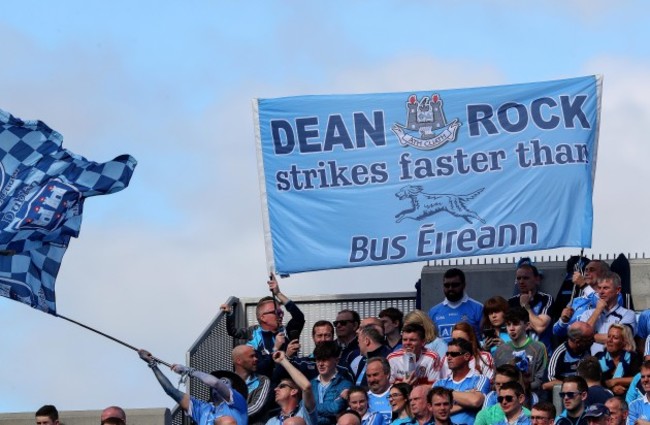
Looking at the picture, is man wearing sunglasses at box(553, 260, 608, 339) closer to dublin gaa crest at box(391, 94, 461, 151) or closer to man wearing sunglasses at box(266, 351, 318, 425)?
dublin gaa crest at box(391, 94, 461, 151)

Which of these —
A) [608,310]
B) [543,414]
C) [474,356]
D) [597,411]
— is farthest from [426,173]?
[597,411]

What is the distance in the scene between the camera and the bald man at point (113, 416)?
20844 mm

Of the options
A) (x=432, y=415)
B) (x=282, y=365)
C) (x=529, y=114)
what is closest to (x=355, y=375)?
(x=282, y=365)

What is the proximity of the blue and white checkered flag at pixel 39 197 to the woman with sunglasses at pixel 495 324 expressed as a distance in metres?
3.79

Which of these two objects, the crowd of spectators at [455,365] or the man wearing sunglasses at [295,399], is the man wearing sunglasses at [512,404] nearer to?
the crowd of spectators at [455,365]

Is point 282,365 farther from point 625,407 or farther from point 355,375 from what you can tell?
point 625,407

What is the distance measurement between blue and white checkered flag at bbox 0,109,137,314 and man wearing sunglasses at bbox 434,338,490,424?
3726 millimetres

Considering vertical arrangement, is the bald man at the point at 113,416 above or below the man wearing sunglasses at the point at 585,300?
below

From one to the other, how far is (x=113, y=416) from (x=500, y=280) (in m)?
5.81

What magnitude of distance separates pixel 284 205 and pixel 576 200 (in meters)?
3.13

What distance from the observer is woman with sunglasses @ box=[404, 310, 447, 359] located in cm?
2200

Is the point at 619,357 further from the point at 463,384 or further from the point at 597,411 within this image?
the point at 597,411

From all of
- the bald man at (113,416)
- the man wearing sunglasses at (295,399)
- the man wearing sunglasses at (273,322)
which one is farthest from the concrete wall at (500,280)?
the bald man at (113,416)

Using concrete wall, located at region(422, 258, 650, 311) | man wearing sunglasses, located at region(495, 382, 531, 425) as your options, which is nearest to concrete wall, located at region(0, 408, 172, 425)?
concrete wall, located at region(422, 258, 650, 311)
